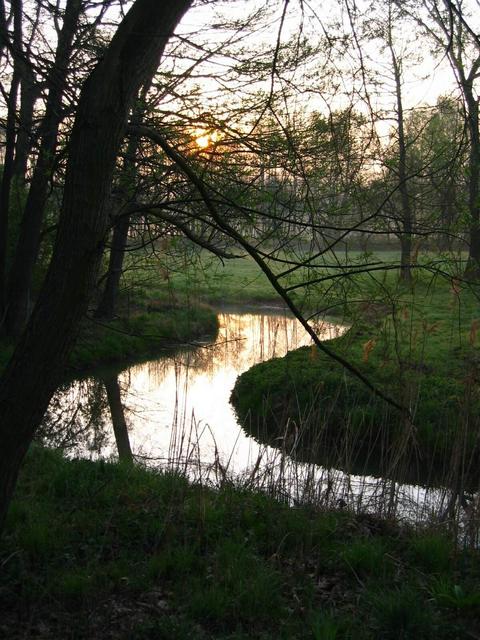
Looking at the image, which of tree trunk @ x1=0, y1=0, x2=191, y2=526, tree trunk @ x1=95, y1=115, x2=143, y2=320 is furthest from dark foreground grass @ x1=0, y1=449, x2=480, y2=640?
tree trunk @ x1=95, y1=115, x2=143, y2=320

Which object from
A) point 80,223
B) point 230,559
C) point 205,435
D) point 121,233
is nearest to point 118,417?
point 205,435

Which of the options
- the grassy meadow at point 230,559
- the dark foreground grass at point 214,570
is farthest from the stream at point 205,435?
the dark foreground grass at point 214,570

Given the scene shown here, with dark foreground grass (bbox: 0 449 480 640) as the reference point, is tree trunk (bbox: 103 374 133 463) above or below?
below

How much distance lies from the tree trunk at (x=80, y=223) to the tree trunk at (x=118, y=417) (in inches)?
134

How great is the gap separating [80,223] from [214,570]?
2250mm

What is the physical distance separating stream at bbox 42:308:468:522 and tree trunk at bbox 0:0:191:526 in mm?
1028

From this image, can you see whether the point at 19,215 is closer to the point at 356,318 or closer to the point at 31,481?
the point at 31,481

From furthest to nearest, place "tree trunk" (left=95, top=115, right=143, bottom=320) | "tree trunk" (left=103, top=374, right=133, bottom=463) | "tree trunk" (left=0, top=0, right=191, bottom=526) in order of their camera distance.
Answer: "tree trunk" (left=103, top=374, right=133, bottom=463)
"tree trunk" (left=95, top=115, right=143, bottom=320)
"tree trunk" (left=0, top=0, right=191, bottom=526)

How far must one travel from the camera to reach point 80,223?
334 cm

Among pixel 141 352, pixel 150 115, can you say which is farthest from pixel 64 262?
pixel 141 352

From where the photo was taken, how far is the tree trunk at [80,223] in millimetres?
3332

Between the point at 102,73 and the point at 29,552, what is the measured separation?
2.84 metres

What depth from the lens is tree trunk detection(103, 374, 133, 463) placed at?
852 cm

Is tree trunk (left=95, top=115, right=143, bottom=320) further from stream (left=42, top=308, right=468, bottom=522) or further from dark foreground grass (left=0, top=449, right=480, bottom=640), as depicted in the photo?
dark foreground grass (left=0, top=449, right=480, bottom=640)
